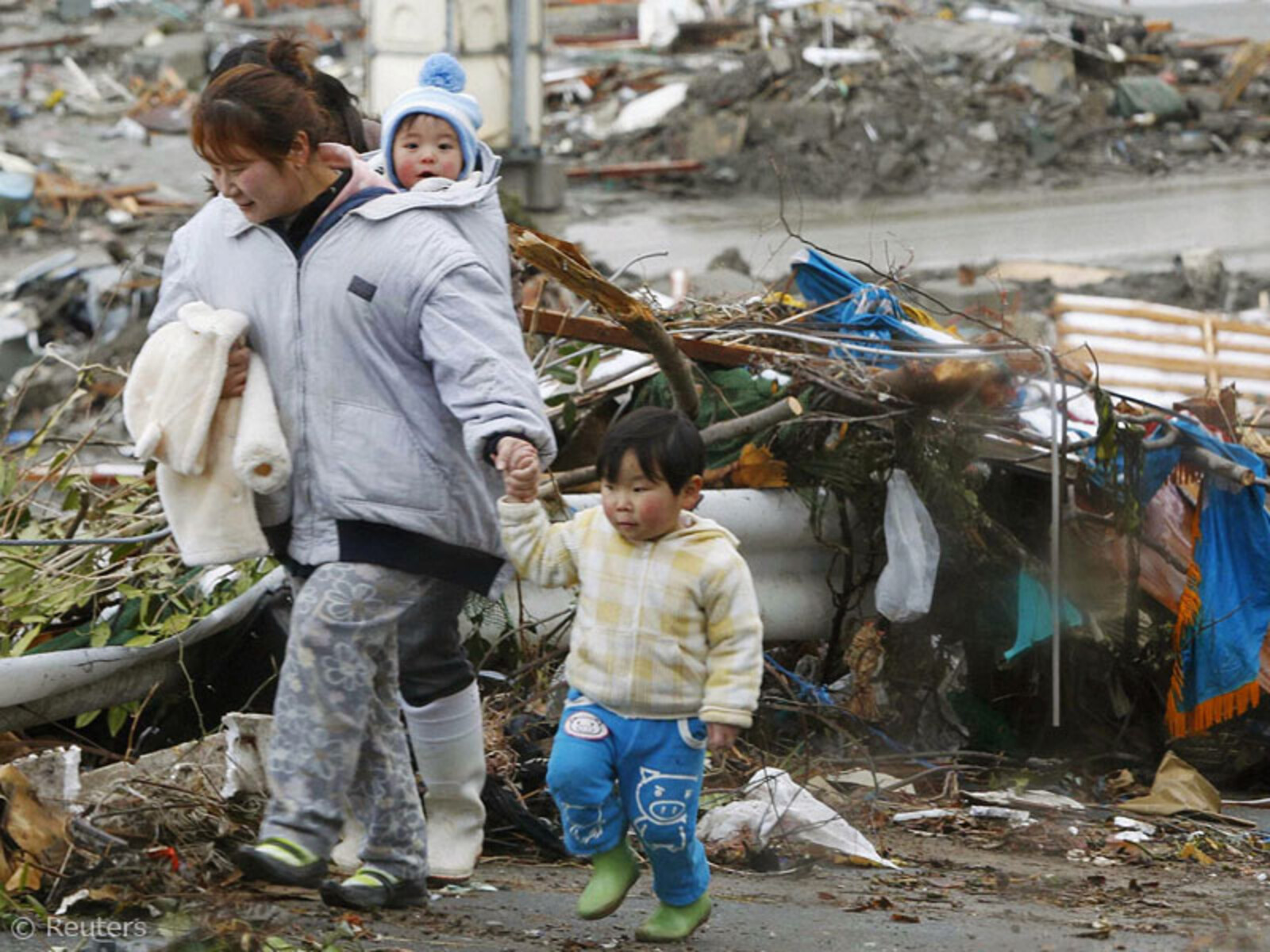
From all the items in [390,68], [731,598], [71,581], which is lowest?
[71,581]

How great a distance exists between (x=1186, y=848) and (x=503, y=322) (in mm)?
2692

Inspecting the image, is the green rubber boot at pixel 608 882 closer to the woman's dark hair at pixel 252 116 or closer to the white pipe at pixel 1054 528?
the woman's dark hair at pixel 252 116

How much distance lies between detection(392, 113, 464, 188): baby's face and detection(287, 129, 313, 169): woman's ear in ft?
1.75

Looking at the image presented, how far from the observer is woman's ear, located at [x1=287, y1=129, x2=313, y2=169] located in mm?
3697

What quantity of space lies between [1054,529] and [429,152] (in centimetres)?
243

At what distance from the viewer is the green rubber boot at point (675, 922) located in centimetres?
386

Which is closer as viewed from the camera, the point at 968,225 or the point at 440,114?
the point at 440,114

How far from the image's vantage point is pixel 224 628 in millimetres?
5238

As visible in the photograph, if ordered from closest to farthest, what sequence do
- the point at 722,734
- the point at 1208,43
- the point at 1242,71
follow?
the point at 722,734
the point at 1242,71
the point at 1208,43

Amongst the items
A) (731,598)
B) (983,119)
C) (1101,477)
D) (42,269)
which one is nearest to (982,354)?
(1101,477)

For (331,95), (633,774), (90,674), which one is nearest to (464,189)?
(331,95)

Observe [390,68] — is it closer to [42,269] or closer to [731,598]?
[42,269]

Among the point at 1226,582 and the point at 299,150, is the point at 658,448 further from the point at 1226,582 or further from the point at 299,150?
the point at 1226,582

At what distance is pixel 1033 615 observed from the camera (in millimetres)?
5812
